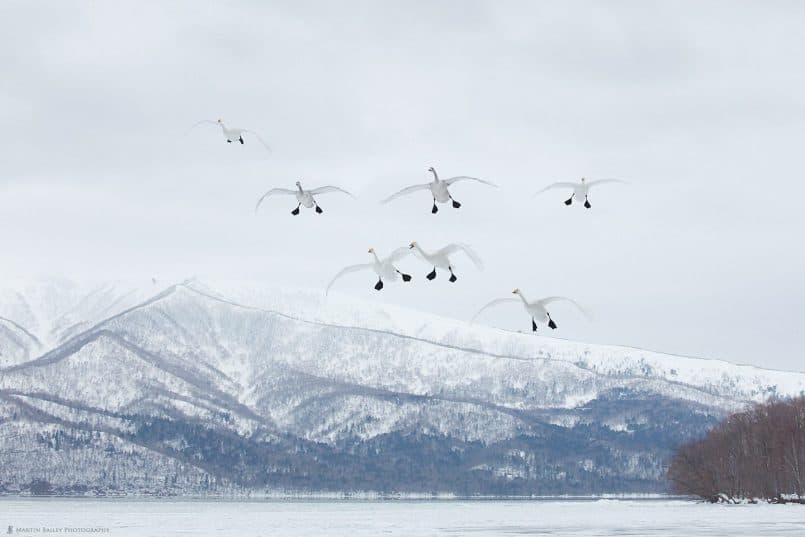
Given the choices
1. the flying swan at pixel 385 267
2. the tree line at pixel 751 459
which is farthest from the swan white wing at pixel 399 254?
the tree line at pixel 751 459

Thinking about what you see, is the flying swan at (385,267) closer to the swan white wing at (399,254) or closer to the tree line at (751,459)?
the swan white wing at (399,254)

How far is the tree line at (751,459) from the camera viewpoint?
6339 inches

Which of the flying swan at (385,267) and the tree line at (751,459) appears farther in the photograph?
the tree line at (751,459)

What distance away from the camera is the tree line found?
6339 inches

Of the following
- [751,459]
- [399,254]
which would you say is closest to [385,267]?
[399,254]

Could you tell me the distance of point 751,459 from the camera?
553 feet

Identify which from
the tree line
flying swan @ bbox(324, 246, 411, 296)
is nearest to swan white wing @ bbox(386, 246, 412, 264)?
flying swan @ bbox(324, 246, 411, 296)

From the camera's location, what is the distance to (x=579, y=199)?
5116cm

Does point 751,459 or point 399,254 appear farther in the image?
point 751,459

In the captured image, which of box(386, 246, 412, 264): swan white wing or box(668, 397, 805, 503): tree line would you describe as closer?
box(386, 246, 412, 264): swan white wing

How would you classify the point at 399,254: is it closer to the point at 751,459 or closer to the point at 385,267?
the point at 385,267

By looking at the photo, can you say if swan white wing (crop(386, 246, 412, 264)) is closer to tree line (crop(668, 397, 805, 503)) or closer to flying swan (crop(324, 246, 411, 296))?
flying swan (crop(324, 246, 411, 296))

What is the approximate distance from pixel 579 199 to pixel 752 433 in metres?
131

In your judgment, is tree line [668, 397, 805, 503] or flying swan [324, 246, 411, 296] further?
tree line [668, 397, 805, 503]
